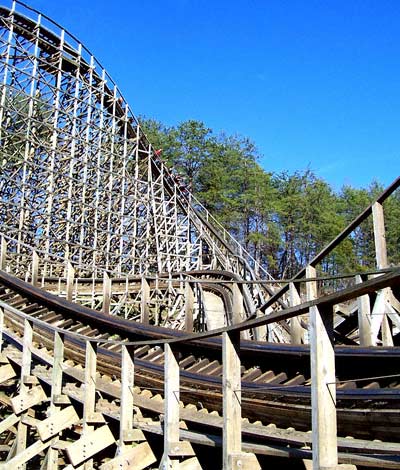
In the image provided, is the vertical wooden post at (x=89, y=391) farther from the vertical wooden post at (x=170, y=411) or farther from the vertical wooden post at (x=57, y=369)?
the vertical wooden post at (x=170, y=411)

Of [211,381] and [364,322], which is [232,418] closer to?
[211,381]

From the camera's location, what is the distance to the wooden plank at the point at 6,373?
6.38m

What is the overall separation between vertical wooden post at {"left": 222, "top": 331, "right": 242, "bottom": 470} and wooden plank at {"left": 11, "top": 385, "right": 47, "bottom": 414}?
316cm

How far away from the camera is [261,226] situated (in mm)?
36219

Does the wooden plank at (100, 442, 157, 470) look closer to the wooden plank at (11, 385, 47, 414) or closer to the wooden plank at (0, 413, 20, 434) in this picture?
the wooden plank at (11, 385, 47, 414)

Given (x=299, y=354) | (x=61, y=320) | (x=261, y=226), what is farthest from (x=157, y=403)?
(x=261, y=226)

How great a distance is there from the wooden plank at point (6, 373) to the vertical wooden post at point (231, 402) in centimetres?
415

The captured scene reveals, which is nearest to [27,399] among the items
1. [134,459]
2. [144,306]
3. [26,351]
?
[26,351]

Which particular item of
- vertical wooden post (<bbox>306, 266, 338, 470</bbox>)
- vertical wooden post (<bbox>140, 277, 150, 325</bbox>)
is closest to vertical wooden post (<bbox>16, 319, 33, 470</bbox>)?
vertical wooden post (<bbox>140, 277, 150, 325</bbox>)

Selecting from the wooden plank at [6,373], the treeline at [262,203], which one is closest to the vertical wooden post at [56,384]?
the wooden plank at [6,373]

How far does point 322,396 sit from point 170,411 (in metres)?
1.35

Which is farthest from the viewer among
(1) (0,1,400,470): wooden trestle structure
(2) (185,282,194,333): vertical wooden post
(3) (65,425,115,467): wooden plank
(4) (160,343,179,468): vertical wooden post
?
(2) (185,282,194,333): vertical wooden post

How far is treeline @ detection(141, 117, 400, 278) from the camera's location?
34.7 meters

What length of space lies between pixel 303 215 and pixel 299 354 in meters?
32.5
